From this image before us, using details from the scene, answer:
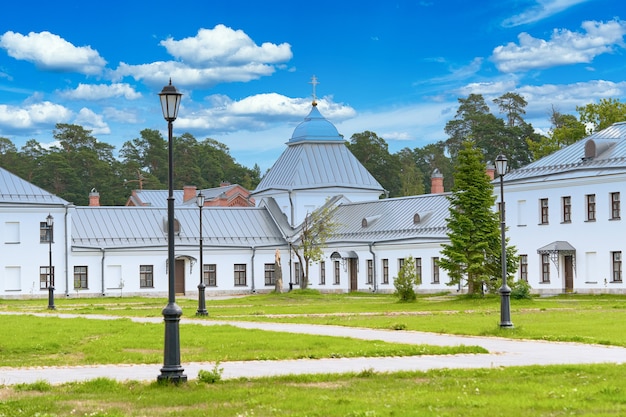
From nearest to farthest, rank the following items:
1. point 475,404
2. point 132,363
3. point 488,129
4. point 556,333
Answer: point 475,404 < point 132,363 < point 556,333 < point 488,129

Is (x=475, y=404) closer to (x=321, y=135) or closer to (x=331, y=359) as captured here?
(x=331, y=359)

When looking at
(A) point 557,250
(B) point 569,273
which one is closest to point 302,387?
(A) point 557,250

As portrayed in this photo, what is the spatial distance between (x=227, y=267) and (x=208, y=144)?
66.0 meters

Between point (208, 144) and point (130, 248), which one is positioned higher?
point (208, 144)

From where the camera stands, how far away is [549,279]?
5438 cm

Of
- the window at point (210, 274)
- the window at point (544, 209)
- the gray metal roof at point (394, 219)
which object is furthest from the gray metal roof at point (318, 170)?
the window at point (544, 209)

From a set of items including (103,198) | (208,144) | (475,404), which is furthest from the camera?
(208,144)

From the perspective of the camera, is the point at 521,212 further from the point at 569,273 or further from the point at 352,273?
the point at 352,273

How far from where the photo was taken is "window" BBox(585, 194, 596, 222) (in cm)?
5219

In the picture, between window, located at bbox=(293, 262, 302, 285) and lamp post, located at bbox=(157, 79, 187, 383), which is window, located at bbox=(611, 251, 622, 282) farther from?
lamp post, located at bbox=(157, 79, 187, 383)

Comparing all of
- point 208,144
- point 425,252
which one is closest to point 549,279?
point 425,252

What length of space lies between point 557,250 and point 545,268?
1996mm

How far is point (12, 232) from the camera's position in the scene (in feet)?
210

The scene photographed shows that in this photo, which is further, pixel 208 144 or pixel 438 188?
pixel 208 144
